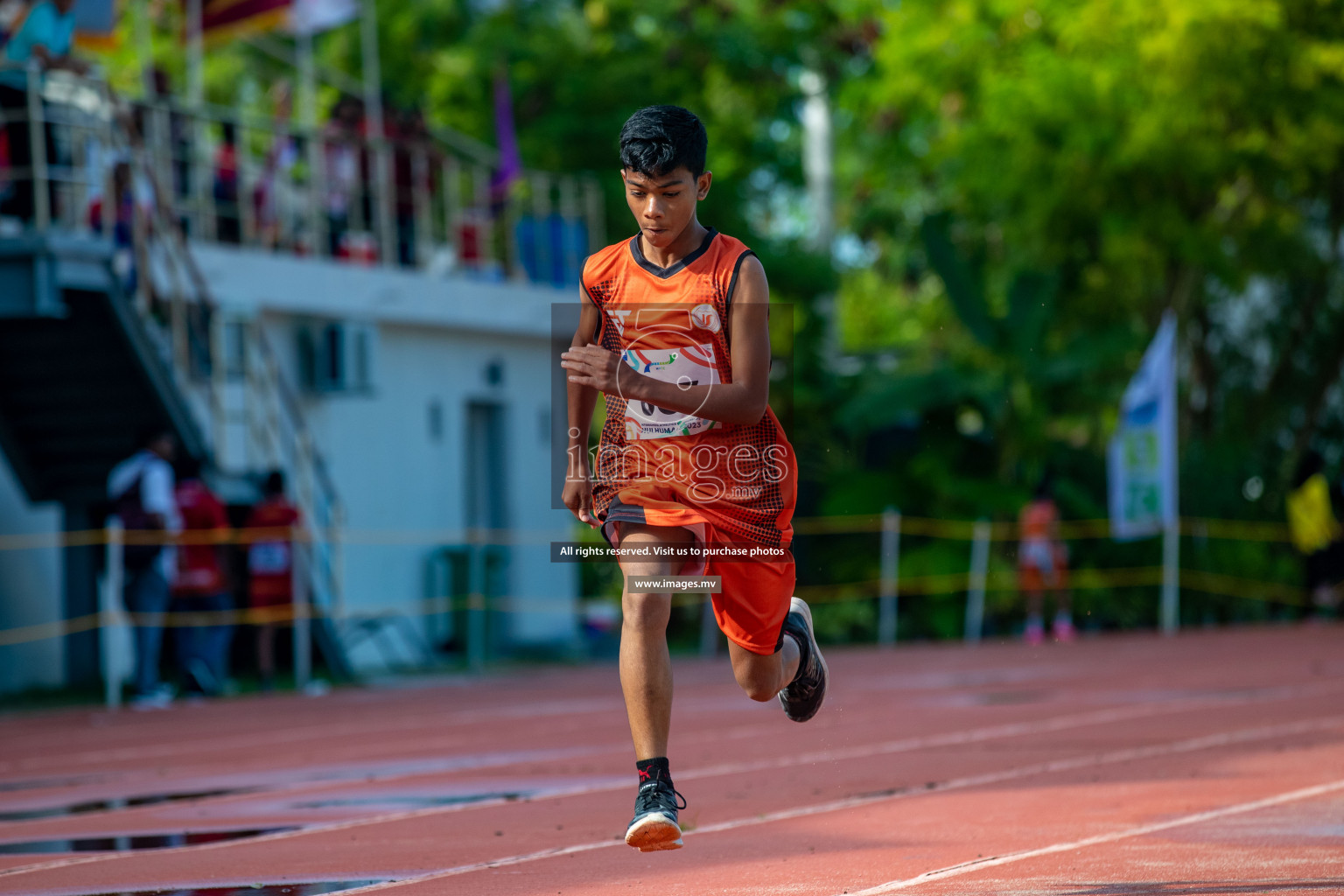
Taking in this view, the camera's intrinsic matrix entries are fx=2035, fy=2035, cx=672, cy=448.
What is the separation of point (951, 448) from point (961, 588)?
185cm

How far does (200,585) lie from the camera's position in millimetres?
16156

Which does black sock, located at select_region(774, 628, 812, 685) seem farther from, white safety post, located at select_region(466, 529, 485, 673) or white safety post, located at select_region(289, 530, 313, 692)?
white safety post, located at select_region(466, 529, 485, 673)

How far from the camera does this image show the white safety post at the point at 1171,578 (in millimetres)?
23547

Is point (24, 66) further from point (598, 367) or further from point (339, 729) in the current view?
point (598, 367)

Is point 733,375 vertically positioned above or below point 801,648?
above

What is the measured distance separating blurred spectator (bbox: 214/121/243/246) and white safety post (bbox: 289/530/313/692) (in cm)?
412

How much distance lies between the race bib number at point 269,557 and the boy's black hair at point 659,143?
1193 cm

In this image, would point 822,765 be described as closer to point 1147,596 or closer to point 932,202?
point 1147,596

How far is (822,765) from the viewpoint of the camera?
374 inches

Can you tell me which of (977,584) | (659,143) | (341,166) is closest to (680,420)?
(659,143)

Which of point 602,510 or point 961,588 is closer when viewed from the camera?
point 602,510

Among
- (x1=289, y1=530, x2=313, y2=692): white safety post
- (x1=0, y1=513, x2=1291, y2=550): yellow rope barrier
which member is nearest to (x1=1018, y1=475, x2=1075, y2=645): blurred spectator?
(x1=0, y1=513, x2=1291, y2=550): yellow rope barrier

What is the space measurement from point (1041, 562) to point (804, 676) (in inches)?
640

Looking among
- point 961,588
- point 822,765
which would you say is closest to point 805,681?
point 822,765
